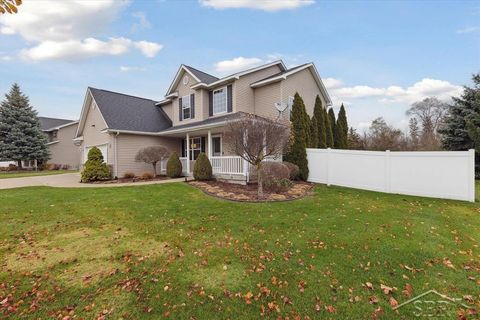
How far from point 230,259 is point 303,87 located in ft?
47.1

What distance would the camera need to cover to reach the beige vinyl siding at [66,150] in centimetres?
2838

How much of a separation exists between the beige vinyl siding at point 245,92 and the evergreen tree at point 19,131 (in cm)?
2399

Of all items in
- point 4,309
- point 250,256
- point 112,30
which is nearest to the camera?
point 4,309

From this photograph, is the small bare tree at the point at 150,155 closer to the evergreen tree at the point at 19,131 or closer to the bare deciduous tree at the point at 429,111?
the evergreen tree at the point at 19,131

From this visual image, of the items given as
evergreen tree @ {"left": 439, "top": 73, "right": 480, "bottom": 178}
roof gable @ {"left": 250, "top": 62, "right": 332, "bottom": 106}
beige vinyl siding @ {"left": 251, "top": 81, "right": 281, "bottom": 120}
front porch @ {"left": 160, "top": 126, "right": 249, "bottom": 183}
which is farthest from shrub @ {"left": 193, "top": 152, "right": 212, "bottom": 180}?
evergreen tree @ {"left": 439, "top": 73, "right": 480, "bottom": 178}

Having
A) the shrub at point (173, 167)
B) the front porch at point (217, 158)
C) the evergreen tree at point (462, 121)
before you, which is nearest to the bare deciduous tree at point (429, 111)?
the evergreen tree at point (462, 121)

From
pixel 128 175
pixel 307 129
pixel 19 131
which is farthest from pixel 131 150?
pixel 19 131

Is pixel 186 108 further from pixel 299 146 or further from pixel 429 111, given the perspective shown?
pixel 429 111

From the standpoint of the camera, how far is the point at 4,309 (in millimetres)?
2965

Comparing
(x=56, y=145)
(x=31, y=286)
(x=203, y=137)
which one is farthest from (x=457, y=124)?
(x=56, y=145)

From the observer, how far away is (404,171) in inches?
375

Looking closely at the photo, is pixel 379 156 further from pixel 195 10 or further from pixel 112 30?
pixel 112 30

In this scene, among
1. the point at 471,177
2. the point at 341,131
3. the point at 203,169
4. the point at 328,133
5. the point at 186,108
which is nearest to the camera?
the point at 471,177

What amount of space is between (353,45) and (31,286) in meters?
16.9
